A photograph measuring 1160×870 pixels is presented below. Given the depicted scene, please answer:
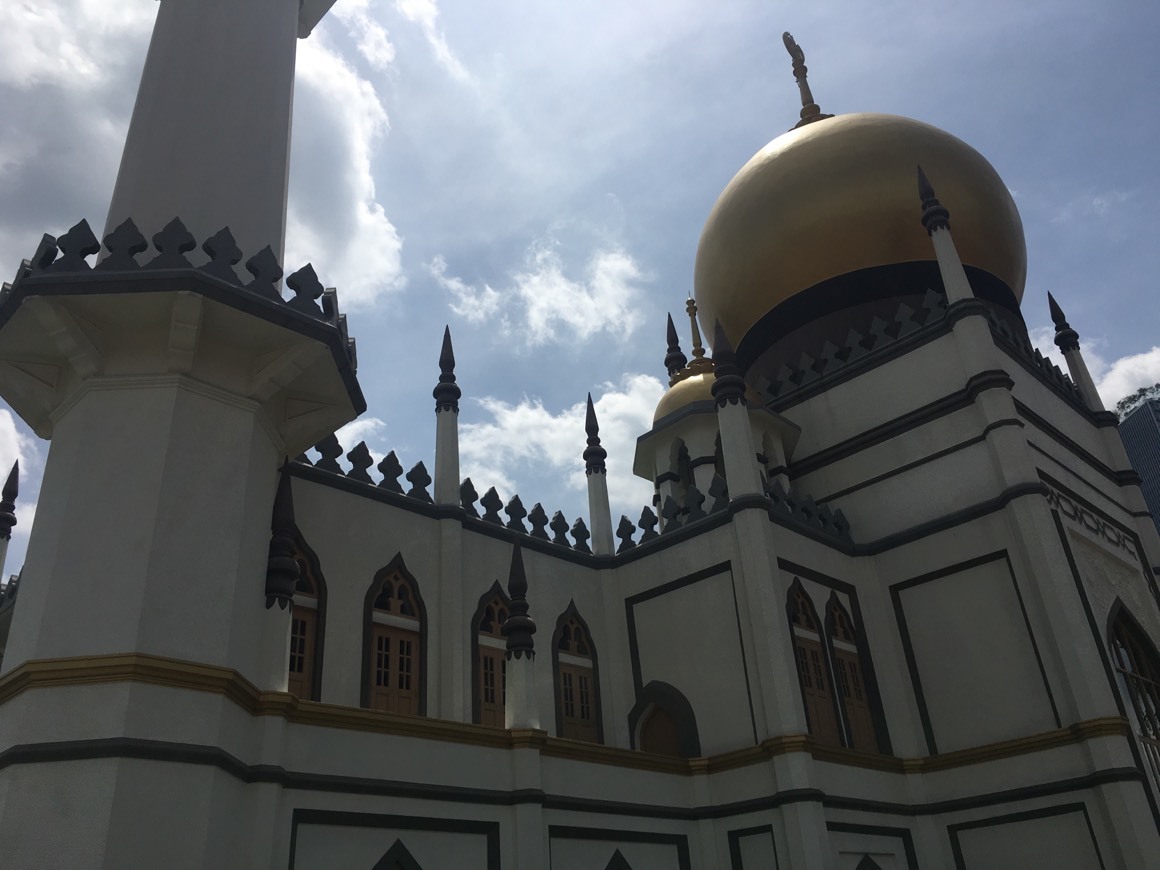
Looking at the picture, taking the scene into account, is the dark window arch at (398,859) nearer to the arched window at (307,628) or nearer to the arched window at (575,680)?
the arched window at (307,628)

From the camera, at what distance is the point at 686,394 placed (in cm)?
1569

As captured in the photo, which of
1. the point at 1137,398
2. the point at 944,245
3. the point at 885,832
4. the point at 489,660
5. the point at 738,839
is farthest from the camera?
the point at 1137,398

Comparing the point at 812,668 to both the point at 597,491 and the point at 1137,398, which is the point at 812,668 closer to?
the point at 597,491

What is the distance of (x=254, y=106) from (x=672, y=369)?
9.79m

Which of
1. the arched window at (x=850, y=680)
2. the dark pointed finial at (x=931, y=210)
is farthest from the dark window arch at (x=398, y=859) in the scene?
the dark pointed finial at (x=931, y=210)

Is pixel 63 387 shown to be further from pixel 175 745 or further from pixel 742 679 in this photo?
pixel 742 679

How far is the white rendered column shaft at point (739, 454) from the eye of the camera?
1126 cm

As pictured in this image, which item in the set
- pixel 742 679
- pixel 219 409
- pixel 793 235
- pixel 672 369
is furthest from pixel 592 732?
pixel 793 235

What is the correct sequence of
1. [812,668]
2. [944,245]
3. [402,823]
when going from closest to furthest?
1. [402,823]
2. [812,668]
3. [944,245]

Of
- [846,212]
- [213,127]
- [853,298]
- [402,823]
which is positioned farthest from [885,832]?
[213,127]

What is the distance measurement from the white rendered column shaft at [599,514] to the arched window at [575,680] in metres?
1.17

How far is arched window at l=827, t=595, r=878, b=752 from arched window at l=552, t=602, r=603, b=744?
287 centimetres

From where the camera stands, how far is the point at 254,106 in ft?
28.2

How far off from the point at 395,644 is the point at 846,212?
32.5 feet
